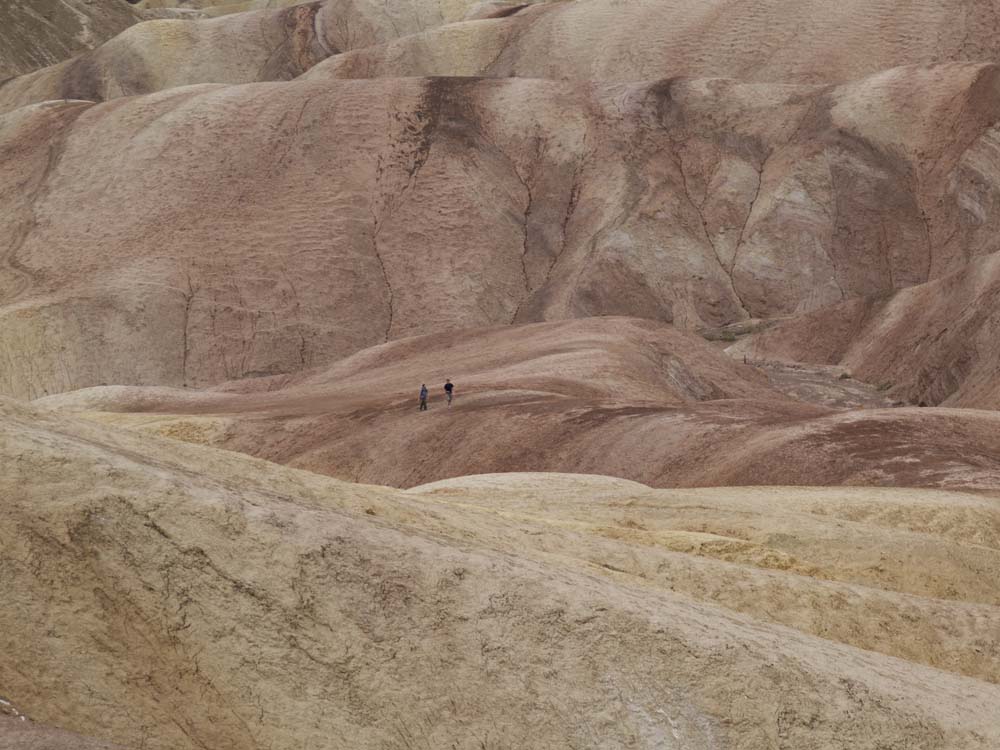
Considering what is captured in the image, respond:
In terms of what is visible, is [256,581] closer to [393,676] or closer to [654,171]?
[393,676]

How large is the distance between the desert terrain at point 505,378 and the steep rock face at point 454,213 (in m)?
0.19

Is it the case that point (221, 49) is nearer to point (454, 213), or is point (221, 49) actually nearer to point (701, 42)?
point (701, 42)

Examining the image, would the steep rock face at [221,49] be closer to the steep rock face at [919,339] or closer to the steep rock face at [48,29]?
the steep rock face at [48,29]

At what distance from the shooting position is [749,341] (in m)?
62.0

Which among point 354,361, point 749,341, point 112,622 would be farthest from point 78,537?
point 749,341

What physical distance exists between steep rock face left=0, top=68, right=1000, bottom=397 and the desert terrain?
192 mm

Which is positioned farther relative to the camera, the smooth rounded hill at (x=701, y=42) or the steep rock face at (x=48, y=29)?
the steep rock face at (x=48, y=29)

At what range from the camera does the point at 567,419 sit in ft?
117

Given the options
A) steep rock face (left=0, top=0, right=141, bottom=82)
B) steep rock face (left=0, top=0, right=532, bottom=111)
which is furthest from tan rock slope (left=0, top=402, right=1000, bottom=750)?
steep rock face (left=0, top=0, right=141, bottom=82)

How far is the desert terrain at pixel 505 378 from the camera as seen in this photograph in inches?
377

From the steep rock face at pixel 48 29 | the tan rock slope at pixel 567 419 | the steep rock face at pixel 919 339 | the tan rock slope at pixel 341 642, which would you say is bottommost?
the steep rock face at pixel 919 339

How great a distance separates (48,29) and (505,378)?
3483 inches

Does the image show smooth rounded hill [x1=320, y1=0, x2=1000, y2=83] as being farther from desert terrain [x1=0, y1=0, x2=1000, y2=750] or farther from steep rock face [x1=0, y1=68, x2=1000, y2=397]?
steep rock face [x1=0, y1=68, x2=1000, y2=397]

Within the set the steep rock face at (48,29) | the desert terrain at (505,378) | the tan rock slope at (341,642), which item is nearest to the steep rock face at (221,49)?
the desert terrain at (505,378)
